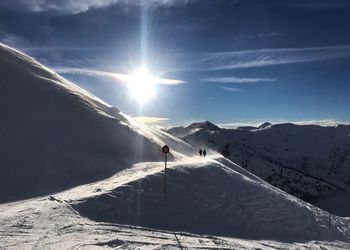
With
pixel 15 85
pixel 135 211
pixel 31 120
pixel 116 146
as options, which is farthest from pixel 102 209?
pixel 15 85

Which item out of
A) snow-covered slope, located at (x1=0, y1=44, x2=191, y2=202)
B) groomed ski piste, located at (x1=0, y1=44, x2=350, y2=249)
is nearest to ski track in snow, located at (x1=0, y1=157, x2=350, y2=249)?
groomed ski piste, located at (x1=0, y1=44, x2=350, y2=249)

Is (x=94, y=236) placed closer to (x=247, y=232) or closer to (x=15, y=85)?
(x=247, y=232)

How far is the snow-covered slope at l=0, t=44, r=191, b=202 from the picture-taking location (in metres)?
32.5

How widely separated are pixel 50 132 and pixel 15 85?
433 inches

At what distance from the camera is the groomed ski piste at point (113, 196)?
70.6ft

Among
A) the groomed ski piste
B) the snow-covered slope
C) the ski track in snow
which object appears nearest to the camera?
the ski track in snow

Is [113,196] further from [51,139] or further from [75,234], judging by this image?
[51,139]

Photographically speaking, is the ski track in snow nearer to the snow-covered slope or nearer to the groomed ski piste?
the groomed ski piste

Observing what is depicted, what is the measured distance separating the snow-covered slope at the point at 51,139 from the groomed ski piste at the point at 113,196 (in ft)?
0.32

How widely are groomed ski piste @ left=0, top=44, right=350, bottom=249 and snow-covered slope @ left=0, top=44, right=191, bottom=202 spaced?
0.10m

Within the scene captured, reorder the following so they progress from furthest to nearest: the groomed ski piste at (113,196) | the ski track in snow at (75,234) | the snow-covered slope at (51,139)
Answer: the snow-covered slope at (51,139), the groomed ski piste at (113,196), the ski track in snow at (75,234)

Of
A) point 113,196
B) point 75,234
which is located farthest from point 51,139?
point 75,234

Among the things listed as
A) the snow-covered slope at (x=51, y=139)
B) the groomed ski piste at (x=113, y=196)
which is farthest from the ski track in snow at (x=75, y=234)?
the snow-covered slope at (x=51, y=139)

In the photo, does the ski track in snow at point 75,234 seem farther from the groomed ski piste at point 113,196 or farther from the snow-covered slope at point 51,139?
the snow-covered slope at point 51,139
